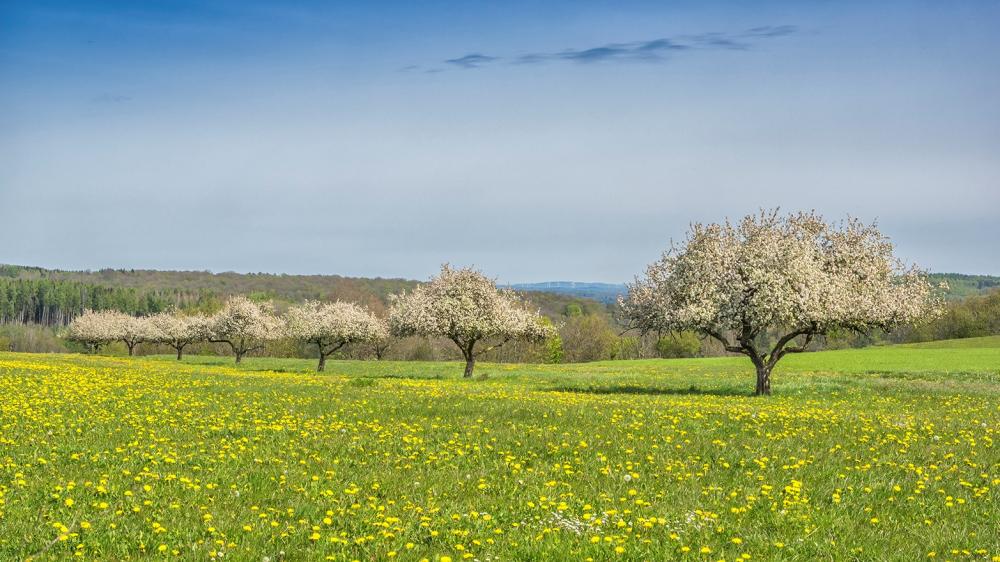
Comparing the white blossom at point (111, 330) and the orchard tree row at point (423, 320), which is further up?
the orchard tree row at point (423, 320)

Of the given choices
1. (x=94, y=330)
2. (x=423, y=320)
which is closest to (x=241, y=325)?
(x=423, y=320)

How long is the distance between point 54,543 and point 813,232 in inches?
1794

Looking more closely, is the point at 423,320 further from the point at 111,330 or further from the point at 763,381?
the point at 111,330

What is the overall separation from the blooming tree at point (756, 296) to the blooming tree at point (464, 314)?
16.4 m

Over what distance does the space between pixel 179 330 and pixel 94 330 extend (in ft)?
95.5

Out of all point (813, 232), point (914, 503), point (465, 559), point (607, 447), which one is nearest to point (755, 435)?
point (607, 447)

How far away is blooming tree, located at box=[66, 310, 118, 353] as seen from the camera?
126 meters

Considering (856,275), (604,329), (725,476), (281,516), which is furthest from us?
(604,329)

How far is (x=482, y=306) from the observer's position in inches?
2121

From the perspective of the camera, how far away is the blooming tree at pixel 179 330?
328ft

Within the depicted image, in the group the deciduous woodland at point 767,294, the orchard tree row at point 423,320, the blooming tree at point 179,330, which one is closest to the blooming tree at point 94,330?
the blooming tree at point 179,330

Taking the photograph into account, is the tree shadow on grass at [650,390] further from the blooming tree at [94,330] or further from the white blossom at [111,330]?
the blooming tree at [94,330]

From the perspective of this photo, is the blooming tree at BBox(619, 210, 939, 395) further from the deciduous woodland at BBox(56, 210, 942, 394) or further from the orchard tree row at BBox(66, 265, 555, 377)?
the orchard tree row at BBox(66, 265, 555, 377)

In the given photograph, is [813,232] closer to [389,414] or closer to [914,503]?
[389,414]
